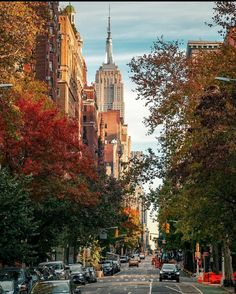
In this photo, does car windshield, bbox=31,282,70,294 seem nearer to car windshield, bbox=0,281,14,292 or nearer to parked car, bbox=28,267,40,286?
car windshield, bbox=0,281,14,292

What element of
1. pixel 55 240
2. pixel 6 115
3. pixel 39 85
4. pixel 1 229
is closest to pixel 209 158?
pixel 6 115

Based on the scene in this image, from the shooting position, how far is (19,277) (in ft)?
113

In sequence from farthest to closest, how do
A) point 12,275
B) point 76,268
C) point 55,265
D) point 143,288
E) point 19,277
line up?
point 76,268 → point 143,288 → point 55,265 → point 19,277 → point 12,275

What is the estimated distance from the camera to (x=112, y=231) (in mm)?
123875

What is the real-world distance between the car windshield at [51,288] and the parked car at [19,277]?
782cm

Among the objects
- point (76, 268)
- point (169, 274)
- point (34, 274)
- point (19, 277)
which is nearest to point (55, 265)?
point (34, 274)

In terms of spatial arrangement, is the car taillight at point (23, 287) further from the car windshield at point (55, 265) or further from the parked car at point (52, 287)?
the car windshield at point (55, 265)

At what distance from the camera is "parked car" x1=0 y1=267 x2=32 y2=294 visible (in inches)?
1294

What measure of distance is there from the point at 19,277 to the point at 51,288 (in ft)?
34.1

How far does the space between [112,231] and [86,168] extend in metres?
72.1

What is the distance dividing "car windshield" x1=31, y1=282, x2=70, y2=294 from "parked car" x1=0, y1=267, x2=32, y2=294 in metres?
7.82

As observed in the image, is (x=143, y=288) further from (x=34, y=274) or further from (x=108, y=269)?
(x=108, y=269)

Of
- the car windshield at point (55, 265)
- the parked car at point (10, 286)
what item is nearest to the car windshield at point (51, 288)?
the parked car at point (10, 286)

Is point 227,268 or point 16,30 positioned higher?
point 16,30
